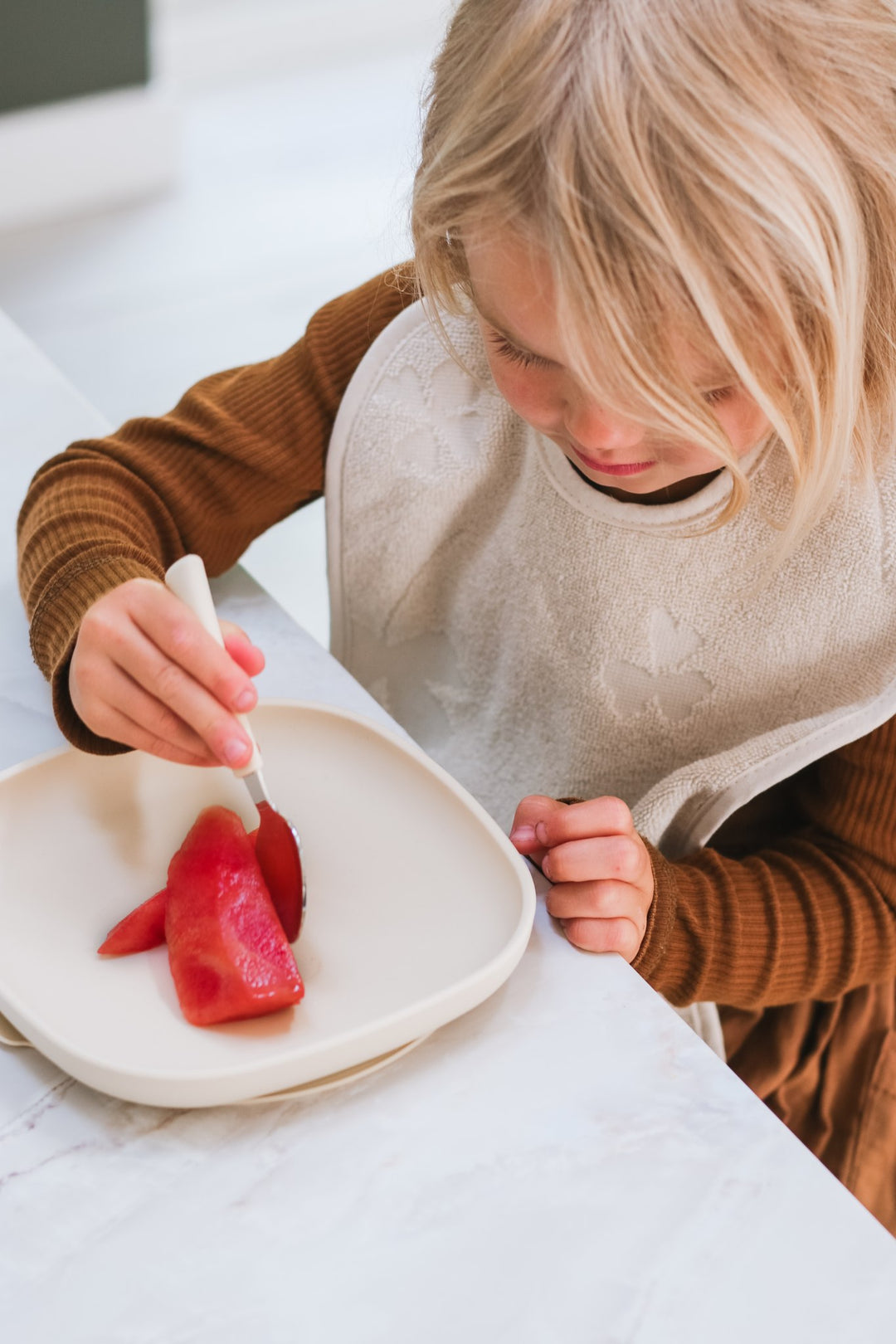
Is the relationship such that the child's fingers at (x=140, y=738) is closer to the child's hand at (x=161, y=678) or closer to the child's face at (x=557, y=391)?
the child's hand at (x=161, y=678)

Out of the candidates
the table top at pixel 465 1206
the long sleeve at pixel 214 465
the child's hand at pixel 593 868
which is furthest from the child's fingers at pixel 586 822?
the long sleeve at pixel 214 465

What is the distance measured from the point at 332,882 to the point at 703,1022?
335 millimetres

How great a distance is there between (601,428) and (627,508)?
26cm

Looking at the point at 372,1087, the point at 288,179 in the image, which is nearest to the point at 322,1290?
the point at 372,1087

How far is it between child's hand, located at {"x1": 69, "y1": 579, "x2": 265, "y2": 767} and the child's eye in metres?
0.22

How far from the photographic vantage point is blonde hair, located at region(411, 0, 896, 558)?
23.0 inches

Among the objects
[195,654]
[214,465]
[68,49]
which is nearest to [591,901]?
[195,654]

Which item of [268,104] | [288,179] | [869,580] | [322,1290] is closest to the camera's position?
Result: [322,1290]

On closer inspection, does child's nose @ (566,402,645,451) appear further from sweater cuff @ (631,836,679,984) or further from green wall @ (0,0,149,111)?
green wall @ (0,0,149,111)

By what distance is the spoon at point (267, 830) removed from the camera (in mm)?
679

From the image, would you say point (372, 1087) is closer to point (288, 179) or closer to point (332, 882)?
point (332, 882)

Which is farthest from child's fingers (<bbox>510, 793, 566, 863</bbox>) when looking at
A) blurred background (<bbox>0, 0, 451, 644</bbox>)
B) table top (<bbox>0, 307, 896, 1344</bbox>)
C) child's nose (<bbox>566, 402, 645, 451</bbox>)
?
blurred background (<bbox>0, 0, 451, 644</bbox>)

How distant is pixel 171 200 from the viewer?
308 centimetres

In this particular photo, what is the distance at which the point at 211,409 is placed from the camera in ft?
3.19
